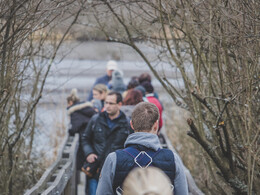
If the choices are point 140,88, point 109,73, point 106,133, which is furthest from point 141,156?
point 109,73

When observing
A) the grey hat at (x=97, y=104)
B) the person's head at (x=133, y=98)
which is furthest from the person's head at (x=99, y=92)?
the person's head at (x=133, y=98)

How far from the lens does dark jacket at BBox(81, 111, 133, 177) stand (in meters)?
6.43

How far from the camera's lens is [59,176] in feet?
19.9

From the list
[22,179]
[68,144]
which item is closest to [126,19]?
[68,144]

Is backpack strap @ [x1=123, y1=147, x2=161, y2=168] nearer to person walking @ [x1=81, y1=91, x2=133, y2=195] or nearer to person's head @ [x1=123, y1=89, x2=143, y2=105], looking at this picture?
person walking @ [x1=81, y1=91, x2=133, y2=195]

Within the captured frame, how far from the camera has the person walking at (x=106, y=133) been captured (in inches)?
254

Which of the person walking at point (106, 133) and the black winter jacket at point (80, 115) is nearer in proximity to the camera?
the person walking at point (106, 133)

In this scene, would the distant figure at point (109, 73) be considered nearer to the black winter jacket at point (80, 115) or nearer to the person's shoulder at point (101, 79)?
the person's shoulder at point (101, 79)

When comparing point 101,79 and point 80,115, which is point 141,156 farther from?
point 101,79

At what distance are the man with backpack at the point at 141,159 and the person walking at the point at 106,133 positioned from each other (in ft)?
8.65

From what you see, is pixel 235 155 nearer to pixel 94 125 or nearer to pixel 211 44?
pixel 211 44

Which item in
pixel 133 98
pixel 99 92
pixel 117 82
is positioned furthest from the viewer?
pixel 117 82

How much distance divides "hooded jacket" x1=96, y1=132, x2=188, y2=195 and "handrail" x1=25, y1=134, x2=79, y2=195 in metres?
1.71

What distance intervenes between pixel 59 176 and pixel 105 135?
84cm
